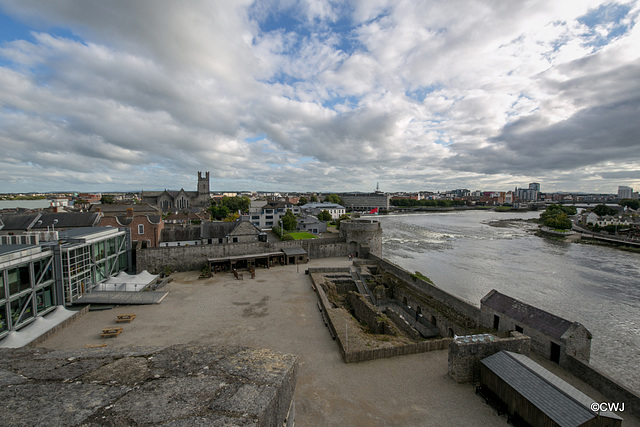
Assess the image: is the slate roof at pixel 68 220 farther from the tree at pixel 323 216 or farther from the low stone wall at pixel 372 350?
the tree at pixel 323 216

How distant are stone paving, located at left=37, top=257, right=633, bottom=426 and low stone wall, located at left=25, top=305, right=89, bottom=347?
22 cm

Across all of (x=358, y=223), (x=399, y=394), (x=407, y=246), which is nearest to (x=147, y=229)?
(x=358, y=223)

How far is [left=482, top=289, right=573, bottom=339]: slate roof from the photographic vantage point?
10664 mm

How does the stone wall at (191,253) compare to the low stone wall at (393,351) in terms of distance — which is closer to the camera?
the low stone wall at (393,351)

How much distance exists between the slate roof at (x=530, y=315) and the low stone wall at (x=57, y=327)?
19.2m

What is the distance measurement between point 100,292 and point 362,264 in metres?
18.3

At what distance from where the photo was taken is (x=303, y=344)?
38.4ft

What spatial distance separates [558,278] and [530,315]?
2176cm

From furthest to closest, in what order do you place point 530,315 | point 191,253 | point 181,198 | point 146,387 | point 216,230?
1. point 181,198
2. point 216,230
3. point 191,253
4. point 530,315
5. point 146,387

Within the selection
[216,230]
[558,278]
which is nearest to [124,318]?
[216,230]

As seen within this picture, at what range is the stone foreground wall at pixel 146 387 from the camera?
6.23ft

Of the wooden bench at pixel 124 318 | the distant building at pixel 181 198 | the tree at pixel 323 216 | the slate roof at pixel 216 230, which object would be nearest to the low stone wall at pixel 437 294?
the slate roof at pixel 216 230

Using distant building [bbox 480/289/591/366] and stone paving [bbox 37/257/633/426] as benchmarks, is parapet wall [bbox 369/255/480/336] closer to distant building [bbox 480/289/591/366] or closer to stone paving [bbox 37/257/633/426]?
distant building [bbox 480/289/591/366]

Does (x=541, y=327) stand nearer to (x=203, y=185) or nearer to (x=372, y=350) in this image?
(x=372, y=350)
